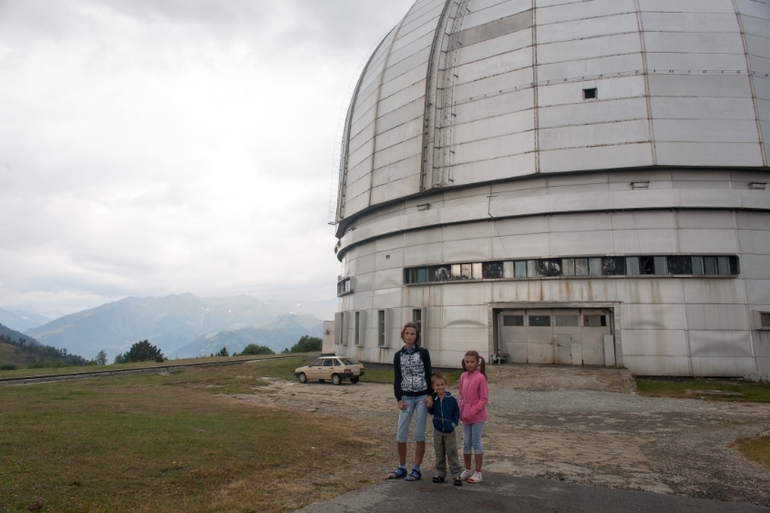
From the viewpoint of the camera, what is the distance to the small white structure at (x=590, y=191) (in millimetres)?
23672

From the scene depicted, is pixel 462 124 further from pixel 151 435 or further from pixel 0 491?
pixel 0 491

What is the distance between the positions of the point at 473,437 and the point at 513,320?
20.2 m

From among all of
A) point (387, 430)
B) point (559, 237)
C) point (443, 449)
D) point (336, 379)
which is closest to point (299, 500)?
point (443, 449)

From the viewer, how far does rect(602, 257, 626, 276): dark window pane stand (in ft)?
80.2

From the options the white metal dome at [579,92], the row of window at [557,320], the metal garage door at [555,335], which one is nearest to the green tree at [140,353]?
the white metal dome at [579,92]

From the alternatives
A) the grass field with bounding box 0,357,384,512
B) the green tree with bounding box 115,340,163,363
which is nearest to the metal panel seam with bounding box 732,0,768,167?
the grass field with bounding box 0,357,384,512

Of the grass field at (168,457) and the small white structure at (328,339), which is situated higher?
the small white structure at (328,339)

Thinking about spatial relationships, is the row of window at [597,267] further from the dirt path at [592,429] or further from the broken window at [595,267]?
the dirt path at [592,429]

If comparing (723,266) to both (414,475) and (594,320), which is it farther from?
(414,475)

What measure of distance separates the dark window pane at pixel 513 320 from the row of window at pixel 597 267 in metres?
2.30

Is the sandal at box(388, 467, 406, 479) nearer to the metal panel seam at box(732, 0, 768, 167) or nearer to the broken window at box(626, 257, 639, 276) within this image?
the broken window at box(626, 257, 639, 276)

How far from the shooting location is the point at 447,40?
106ft

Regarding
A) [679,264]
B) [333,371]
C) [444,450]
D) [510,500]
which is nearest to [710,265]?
[679,264]

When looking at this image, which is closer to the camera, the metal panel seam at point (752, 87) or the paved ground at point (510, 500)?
the paved ground at point (510, 500)
